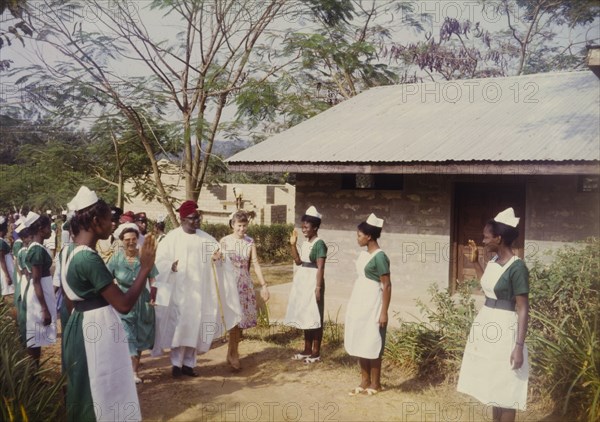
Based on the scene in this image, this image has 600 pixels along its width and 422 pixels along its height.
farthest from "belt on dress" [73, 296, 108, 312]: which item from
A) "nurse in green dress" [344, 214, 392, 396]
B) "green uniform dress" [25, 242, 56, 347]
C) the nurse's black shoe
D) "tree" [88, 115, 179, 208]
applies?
"tree" [88, 115, 179, 208]

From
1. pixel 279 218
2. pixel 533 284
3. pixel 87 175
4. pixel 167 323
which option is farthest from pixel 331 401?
pixel 279 218

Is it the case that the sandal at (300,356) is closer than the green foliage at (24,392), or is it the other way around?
the green foliage at (24,392)

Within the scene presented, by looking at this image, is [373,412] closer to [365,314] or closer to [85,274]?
[365,314]

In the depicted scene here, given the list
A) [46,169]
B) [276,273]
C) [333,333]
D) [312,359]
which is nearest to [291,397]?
[312,359]

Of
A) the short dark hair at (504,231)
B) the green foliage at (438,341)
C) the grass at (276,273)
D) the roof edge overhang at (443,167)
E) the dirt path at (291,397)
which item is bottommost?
the grass at (276,273)

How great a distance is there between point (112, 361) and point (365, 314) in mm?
2657

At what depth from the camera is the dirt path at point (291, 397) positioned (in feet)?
18.3

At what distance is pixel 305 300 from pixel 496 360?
3.03m

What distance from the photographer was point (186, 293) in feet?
21.5

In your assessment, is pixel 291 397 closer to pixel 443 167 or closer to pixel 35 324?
pixel 35 324

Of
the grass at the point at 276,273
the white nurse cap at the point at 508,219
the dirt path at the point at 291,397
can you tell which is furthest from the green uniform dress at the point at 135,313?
the grass at the point at 276,273

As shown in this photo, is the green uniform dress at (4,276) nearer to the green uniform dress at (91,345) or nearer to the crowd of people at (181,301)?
the crowd of people at (181,301)

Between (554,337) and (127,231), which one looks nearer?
(554,337)

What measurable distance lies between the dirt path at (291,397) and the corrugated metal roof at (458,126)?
3.41 m
